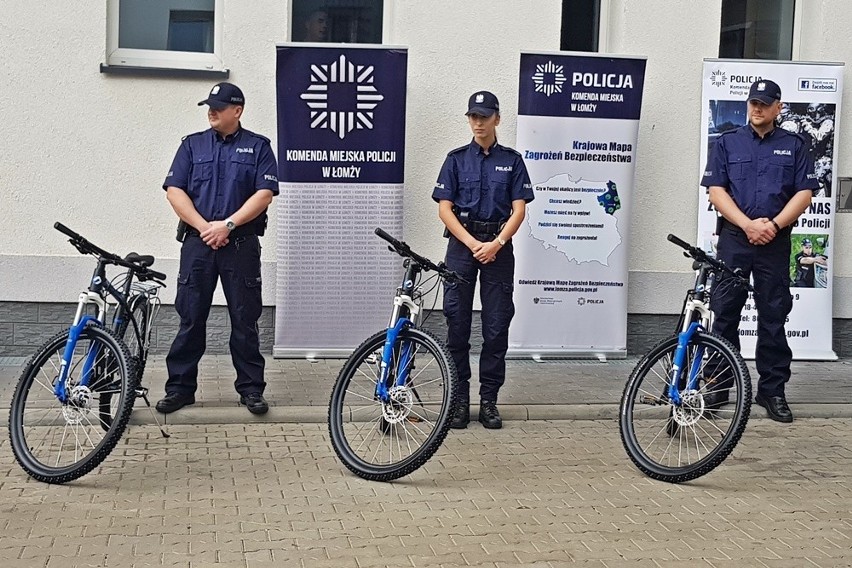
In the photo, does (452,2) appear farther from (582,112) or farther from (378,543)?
(378,543)

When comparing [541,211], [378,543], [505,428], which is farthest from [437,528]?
[541,211]

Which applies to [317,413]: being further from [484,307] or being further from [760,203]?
[760,203]

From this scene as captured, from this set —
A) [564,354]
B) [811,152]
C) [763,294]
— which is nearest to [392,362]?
[763,294]

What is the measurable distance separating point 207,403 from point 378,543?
2.98 m

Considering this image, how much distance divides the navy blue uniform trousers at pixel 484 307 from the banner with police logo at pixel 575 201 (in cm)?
218

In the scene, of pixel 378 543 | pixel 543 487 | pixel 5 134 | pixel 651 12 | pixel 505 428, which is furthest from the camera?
pixel 651 12

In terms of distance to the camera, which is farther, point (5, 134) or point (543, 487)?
point (5, 134)

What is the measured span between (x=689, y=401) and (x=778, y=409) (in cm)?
194

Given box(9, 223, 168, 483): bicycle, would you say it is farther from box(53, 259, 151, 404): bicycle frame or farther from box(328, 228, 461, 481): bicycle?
box(328, 228, 461, 481): bicycle

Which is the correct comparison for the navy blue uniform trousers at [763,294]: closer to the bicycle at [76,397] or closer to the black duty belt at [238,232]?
the black duty belt at [238,232]

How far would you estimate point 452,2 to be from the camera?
10.0 metres

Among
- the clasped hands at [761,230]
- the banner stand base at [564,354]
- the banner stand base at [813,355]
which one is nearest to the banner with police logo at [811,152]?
the banner stand base at [813,355]

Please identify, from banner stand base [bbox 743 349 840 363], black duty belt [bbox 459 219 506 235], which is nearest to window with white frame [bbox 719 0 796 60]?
banner stand base [bbox 743 349 840 363]

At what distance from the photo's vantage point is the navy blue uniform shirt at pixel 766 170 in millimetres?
7883
